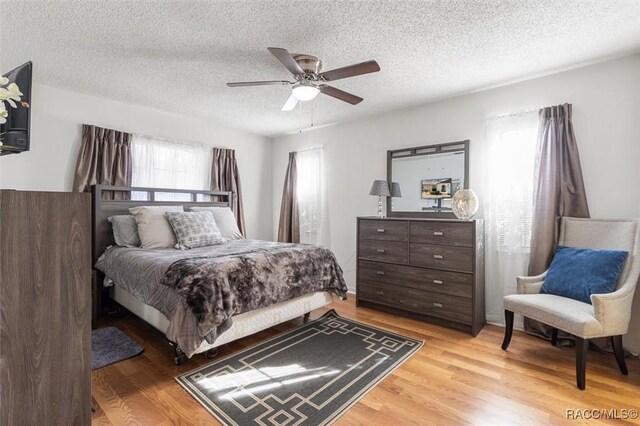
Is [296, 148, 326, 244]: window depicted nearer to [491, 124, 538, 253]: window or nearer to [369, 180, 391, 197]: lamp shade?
[369, 180, 391, 197]: lamp shade

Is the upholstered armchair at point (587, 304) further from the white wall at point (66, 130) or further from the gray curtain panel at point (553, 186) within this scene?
the white wall at point (66, 130)

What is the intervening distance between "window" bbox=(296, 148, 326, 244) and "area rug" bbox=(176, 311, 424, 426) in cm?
207

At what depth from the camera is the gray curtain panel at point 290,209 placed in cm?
498

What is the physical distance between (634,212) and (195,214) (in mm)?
4222

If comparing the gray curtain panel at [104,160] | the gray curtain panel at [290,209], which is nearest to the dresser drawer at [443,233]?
the gray curtain panel at [290,209]

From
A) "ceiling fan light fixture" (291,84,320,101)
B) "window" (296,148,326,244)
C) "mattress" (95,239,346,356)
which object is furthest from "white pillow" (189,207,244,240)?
"ceiling fan light fixture" (291,84,320,101)

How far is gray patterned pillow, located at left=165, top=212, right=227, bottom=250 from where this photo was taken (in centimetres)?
330

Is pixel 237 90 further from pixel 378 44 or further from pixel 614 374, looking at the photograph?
pixel 614 374

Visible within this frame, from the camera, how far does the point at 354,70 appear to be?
2.14 meters

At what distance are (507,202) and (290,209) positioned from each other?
10.1ft

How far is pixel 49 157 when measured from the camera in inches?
130

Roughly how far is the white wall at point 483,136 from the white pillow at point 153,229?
2295mm

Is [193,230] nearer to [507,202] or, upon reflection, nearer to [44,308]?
[44,308]

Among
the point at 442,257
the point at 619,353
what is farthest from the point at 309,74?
the point at 619,353
